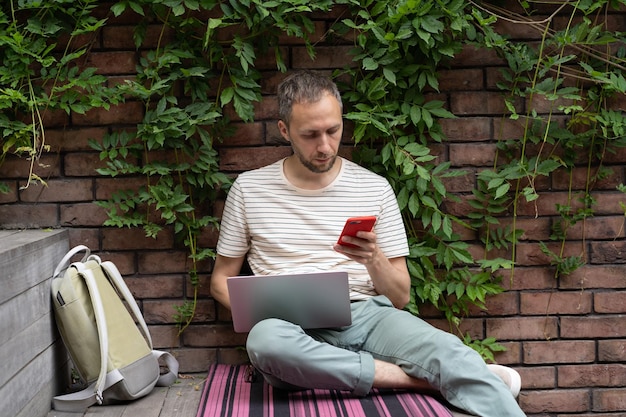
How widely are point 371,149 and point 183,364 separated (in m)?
1.07

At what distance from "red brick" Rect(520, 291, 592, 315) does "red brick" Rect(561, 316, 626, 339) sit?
42 mm

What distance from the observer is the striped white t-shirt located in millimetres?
2490

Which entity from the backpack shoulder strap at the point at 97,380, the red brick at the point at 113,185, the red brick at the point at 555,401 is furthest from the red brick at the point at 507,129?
the backpack shoulder strap at the point at 97,380

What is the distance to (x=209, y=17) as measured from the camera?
262 centimetres

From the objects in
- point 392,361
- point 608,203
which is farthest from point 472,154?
point 392,361

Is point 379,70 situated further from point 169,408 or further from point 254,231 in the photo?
point 169,408

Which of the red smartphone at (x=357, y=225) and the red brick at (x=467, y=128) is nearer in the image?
the red smartphone at (x=357, y=225)

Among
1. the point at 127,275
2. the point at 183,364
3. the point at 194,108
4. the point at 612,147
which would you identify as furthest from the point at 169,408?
the point at 612,147

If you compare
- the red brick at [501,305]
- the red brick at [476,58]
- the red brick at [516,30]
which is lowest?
the red brick at [501,305]

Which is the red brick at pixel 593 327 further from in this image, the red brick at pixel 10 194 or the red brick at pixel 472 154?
the red brick at pixel 10 194

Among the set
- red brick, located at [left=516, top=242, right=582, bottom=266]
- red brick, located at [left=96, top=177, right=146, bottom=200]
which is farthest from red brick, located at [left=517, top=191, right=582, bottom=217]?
red brick, located at [left=96, top=177, right=146, bottom=200]

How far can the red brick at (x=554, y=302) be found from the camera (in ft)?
9.09

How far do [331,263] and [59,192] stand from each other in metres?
1.04

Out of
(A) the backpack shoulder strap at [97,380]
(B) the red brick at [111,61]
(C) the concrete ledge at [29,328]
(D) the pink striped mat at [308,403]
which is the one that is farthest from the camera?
(B) the red brick at [111,61]
